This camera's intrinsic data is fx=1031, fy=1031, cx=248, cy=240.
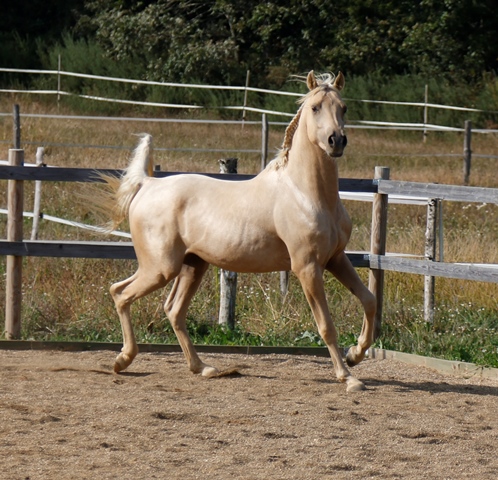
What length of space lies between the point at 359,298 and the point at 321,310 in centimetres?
29

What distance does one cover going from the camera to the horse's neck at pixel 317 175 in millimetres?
6402

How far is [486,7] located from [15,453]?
80.4ft

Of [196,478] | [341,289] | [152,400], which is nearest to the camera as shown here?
[196,478]

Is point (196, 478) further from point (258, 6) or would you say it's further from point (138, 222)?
point (258, 6)

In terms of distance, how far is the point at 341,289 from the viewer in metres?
9.21

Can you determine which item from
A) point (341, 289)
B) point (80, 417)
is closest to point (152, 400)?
point (80, 417)

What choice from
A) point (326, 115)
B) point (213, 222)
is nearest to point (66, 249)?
point (213, 222)

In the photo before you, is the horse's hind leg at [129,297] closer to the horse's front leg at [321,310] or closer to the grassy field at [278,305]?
the horse's front leg at [321,310]

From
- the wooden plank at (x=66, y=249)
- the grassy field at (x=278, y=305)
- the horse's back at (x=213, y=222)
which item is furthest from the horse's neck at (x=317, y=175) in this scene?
the wooden plank at (x=66, y=249)

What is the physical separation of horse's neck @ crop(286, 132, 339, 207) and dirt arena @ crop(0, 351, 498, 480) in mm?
1198

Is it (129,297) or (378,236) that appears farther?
(378,236)

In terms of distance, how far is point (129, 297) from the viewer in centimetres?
682

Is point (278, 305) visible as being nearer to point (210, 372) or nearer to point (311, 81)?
point (210, 372)

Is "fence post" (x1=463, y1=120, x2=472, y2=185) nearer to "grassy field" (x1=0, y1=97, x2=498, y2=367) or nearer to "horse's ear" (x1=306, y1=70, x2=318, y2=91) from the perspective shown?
"grassy field" (x1=0, y1=97, x2=498, y2=367)
